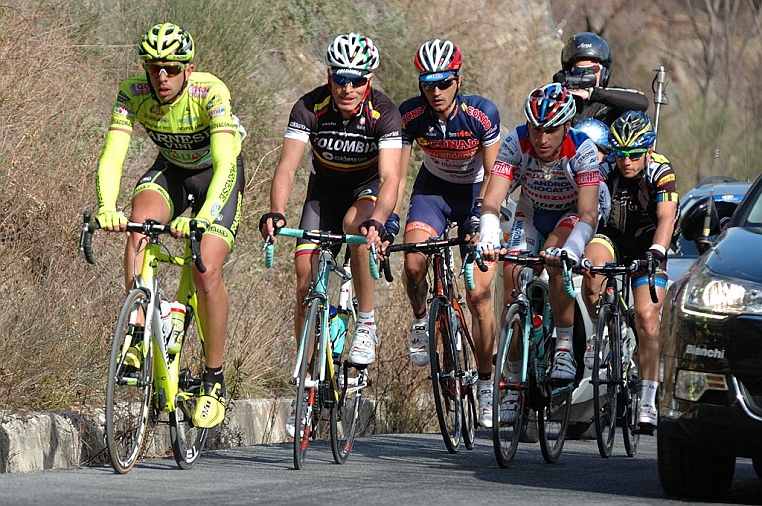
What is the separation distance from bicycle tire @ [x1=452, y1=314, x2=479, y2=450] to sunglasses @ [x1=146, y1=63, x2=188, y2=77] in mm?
2734

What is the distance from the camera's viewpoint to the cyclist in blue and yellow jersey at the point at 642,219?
10.5 metres

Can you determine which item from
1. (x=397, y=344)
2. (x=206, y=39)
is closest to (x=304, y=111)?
(x=397, y=344)

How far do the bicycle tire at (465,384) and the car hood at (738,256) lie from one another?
277 centimetres

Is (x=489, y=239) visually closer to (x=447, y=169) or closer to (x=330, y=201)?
(x=330, y=201)

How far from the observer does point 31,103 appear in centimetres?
1280

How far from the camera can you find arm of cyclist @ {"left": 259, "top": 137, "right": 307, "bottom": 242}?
891cm

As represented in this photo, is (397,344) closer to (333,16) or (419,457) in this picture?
(419,457)

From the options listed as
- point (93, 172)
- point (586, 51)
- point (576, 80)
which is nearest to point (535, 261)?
point (576, 80)

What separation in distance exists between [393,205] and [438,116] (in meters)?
1.53

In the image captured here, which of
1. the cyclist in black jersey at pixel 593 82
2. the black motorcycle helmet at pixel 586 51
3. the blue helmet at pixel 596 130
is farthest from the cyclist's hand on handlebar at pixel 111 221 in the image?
the black motorcycle helmet at pixel 586 51

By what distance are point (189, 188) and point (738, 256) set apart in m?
3.51

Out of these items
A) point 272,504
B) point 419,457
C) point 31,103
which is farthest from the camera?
point 31,103

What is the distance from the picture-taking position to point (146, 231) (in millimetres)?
8195

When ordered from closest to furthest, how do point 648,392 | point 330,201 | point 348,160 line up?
point 348,160 < point 330,201 < point 648,392
